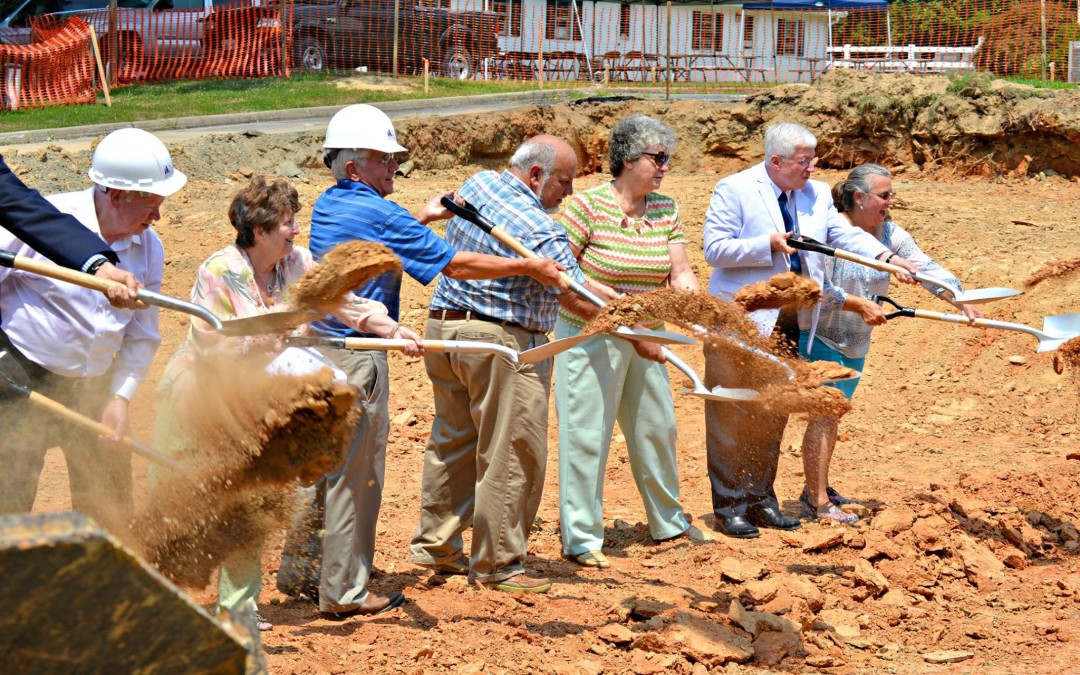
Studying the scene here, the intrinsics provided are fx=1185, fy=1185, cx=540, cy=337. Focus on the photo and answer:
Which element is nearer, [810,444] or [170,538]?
[170,538]

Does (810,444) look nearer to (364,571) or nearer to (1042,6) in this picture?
(364,571)

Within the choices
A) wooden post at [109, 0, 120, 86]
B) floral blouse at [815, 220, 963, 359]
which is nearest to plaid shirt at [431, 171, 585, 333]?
floral blouse at [815, 220, 963, 359]

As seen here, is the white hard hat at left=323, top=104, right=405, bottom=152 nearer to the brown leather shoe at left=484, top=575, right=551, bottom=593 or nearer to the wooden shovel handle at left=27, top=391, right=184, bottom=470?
the wooden shovel handle at left=27, top=391, right=184, bottom=470

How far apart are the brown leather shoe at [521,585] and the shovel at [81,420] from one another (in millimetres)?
1821

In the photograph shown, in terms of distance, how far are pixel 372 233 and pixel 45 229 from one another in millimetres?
1350

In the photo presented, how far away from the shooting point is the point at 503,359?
17.8ft

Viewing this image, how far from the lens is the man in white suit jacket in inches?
250

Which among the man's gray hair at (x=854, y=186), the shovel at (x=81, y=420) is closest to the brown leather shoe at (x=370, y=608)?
the shovel at (x=81, y=420)

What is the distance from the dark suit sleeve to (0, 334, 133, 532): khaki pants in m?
0.46

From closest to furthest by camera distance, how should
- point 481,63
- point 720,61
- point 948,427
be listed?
point 948,427 → point 481,63 → point 720,61

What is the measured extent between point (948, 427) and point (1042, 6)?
13954 mm

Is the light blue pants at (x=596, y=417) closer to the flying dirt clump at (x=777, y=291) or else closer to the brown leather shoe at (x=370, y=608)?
the flying dirt clump at (x=777, y=291)

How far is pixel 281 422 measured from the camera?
13.6 feet

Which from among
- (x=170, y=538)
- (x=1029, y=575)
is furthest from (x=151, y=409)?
(x=1029, y=575)
